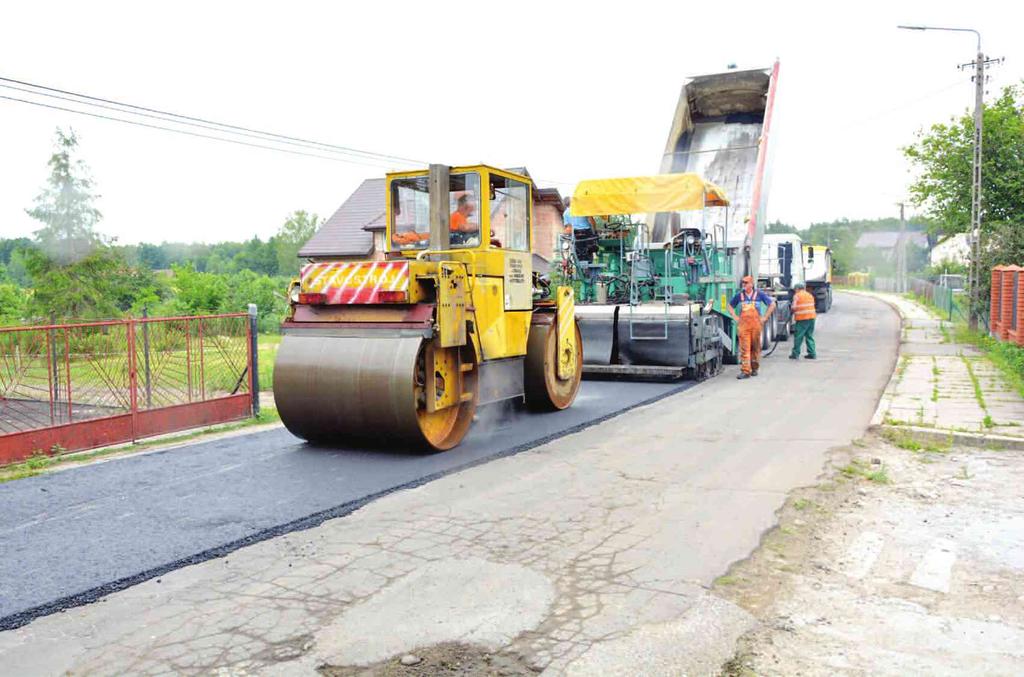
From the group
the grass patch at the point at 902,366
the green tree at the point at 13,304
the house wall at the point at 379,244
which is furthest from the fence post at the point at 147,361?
the house wall at the point at 379,244

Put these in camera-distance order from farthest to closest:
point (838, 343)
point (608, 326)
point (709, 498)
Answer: point (838, 343) < point (608, 326) < point (709, 498)

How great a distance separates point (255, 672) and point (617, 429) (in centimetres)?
581

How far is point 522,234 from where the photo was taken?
8.90m

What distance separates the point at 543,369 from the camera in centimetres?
955

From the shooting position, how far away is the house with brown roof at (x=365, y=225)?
3138 centimetres

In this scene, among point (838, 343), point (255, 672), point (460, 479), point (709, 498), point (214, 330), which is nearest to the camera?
point (255, 672)

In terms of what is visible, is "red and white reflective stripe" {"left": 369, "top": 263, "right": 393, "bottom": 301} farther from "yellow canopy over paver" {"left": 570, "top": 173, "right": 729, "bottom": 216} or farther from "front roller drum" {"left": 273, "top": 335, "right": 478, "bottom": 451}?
"yellow canopy over paver" {"left": 570, "top": 173, "right": 729, "bottom": 216}

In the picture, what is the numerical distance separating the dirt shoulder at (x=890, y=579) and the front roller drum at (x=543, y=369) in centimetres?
350

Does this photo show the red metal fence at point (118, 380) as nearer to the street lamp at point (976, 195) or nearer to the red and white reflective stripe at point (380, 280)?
the red and white reflective stripe at point (380, 280)

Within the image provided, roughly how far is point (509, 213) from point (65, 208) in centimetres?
2231

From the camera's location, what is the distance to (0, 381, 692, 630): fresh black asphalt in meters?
4.68

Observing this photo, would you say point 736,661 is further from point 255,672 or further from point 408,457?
point 408,457

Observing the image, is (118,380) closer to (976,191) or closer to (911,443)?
(911,443)

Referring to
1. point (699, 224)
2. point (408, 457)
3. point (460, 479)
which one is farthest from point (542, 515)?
point (699, 224)
